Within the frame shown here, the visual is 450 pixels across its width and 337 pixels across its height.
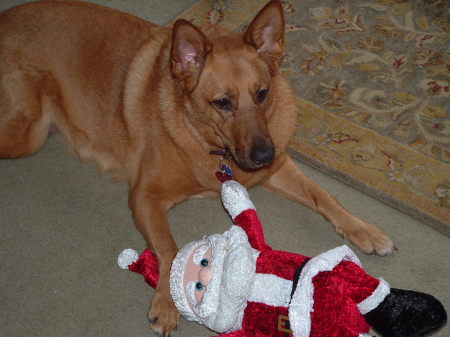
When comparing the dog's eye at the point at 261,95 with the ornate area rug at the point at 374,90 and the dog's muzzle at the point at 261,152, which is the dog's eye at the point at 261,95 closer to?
the dog's muzzle at the point at 261,152

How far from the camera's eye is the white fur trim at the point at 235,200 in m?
1.87

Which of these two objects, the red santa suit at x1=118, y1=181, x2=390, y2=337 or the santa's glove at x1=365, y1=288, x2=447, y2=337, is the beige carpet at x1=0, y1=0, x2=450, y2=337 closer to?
the red santa suit at x1=118, y1=181, x2=390, y2=337

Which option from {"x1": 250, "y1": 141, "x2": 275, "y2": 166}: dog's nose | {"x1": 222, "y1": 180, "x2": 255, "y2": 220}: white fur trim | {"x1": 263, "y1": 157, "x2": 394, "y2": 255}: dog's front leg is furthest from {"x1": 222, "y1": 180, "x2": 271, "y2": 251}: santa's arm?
{"x1": 263, "y1": 157, "x2": 394, "y2": 255}: dog's front leg

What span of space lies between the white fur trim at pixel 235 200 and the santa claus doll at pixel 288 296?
0.57 ft

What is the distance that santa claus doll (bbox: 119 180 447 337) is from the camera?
1463 millimetres

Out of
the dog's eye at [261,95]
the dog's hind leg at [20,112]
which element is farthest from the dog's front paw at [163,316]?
the dog's hind leg at [20,112]

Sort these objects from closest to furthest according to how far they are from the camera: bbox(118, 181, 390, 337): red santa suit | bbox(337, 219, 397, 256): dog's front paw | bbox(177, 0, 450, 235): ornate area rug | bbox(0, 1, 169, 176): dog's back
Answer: bbox(118, 181, 390, 337): red santa suit < bbox(337, 219, 397, 256): dog's front paw < bbox(0, 1, 169, 176): dog's back < bbox(177, 0, 450, 235): ornate area rug

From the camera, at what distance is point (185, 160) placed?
2270mm

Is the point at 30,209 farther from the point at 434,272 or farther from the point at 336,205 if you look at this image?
the point at 434,272

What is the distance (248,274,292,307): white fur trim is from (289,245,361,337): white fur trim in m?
0.09

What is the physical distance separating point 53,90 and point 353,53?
A: 6.30ft

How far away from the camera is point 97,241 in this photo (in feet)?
7.73

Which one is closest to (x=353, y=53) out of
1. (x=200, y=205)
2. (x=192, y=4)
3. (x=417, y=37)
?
(x=417, y=37)

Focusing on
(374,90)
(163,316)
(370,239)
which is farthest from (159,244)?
(374,90)
